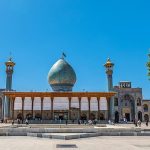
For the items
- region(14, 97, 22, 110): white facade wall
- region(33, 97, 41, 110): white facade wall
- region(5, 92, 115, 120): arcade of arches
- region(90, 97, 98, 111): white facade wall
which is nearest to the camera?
region(5, 92, 115, 120): arcade of arches

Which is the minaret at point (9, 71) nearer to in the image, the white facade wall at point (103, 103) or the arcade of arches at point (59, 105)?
the arcade of arches at point (59, 105)

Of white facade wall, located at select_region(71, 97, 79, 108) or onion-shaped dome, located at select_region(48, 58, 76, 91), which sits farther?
onion-shaped dome, located at select_region(48, 58, 76, 91)

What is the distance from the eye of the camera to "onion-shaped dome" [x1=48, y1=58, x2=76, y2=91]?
58.3m

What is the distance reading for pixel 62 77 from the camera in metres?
58.3

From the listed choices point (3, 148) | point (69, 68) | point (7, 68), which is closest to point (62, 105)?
point (69, 68)

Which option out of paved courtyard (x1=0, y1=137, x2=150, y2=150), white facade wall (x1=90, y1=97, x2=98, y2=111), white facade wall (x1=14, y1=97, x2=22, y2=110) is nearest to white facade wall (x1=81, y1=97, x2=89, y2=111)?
white facade wall (x1=90, y1=97, x2=98, y2=111)

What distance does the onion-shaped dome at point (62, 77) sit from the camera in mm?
58312

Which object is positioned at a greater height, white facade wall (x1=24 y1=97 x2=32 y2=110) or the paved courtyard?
white facade wall (x1=24 y1=97 x2=32 y2=110)

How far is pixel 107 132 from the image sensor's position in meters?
19.9

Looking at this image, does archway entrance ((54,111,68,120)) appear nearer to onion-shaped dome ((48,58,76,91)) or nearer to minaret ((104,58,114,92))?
onion-shaped dome ((48,58,76,91))

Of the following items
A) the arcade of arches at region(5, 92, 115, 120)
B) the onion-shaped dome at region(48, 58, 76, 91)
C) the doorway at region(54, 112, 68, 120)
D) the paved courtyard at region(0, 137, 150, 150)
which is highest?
the onion-shaped dome at region(48, 58, 76, 91)

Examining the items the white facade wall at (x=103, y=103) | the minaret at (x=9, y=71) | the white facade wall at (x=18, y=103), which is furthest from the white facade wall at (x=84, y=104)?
the minaret at (x=9, y=71)

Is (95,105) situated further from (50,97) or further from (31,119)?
(31,119)

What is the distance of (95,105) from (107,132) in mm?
33158
